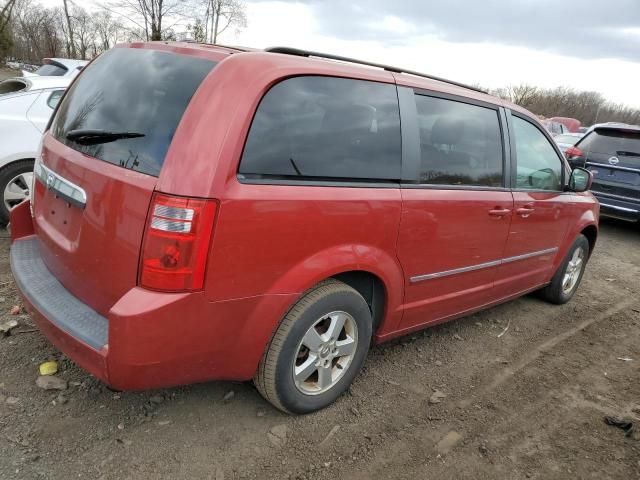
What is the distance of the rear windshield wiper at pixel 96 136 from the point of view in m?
2.23

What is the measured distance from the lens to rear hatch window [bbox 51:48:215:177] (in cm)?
214

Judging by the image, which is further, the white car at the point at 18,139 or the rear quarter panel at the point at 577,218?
the white car at the point at 18,139

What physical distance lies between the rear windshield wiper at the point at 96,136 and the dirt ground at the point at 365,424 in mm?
1331

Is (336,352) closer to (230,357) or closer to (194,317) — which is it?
(230,357)

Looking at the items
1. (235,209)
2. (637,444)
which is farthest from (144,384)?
(637,444)

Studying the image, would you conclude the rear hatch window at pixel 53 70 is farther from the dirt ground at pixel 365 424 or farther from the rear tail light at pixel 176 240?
the rear tail light at pixel 176 240

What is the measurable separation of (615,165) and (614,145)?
1.30 feet

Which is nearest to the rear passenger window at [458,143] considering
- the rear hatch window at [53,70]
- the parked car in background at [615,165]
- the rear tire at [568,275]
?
the rear tire at [568,275]

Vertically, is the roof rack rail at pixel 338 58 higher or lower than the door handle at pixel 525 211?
higher

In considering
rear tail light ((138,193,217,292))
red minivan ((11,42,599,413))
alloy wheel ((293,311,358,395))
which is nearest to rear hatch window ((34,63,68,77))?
red minivan ((11,42,599,413))

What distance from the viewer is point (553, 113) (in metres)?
49.8

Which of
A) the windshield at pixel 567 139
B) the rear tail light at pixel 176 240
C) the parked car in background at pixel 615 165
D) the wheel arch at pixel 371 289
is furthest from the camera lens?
the windshield at pixel 567 139

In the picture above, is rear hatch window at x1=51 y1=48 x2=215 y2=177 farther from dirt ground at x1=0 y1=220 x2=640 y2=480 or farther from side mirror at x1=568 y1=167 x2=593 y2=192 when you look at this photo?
side mirror at x1=568 y1=167 x2=593 y2=192

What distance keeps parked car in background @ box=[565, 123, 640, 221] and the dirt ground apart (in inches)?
199
